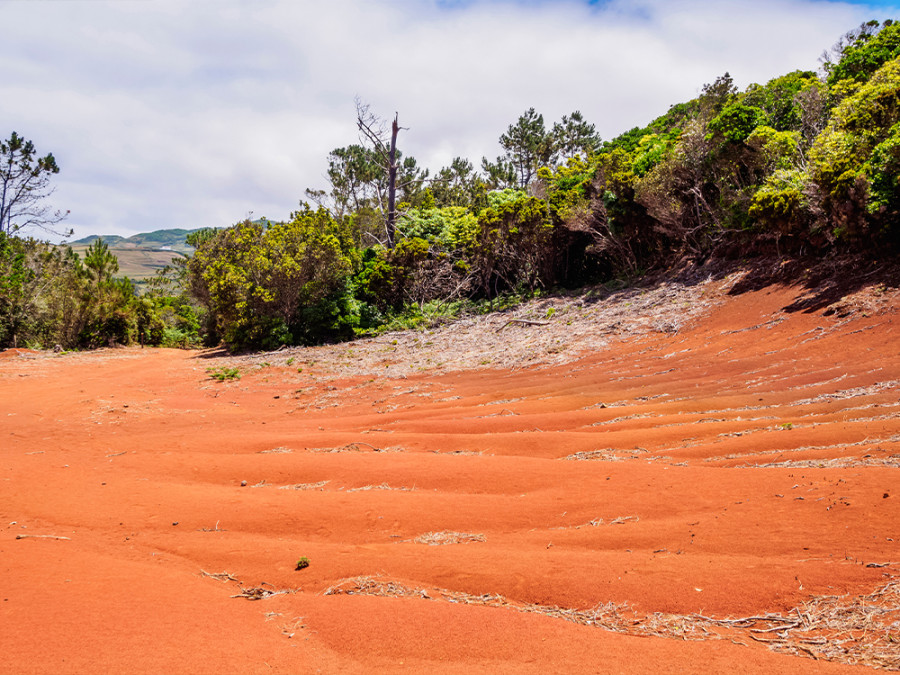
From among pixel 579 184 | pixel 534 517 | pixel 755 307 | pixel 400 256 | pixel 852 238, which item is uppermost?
pixel 579 184

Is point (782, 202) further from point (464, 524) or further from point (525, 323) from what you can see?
point (464, 524)

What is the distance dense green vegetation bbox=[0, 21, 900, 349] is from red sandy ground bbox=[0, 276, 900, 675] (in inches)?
273

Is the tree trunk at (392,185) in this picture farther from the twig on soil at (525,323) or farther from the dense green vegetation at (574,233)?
the twig on soil at (525,323)

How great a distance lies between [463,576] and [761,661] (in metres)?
1.94

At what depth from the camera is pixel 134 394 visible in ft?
43.2

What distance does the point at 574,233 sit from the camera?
24.6 m

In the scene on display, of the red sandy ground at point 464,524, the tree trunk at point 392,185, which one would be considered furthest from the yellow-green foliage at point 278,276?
the red sandy ground at point 464,524

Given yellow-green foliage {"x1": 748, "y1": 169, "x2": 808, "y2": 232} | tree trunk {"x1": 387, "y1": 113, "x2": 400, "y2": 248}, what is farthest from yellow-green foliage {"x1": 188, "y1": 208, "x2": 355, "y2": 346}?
yellow-green foliage {"x1": 748, "y1": 169, "x2": 808, "y2": 232}

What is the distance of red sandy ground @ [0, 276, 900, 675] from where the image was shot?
9.64 ft

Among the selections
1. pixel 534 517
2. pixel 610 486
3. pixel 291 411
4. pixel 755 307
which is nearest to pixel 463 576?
pixel 534 517

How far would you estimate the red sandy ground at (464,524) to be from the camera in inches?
116

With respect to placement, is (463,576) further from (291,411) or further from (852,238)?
(852,238)

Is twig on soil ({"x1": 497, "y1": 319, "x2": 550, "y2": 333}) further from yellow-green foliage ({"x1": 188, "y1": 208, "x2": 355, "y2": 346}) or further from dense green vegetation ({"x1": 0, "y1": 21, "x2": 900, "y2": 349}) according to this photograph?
yellow-green foliage ({"x1": 188, "y1": 208, "x2": 355, "y2": 346})

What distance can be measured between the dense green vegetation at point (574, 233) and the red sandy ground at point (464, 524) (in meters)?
6.92
